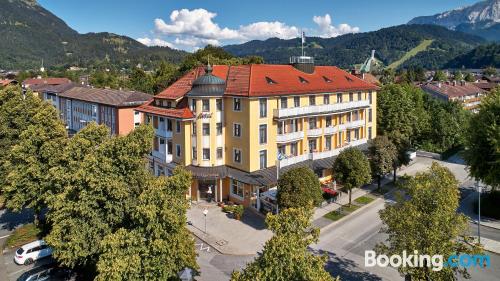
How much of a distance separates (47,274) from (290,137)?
26.6 meters

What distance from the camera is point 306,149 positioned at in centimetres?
4531

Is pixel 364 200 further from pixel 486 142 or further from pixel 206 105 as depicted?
pixel 206 105

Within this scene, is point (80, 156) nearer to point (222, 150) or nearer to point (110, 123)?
point (222, 150)

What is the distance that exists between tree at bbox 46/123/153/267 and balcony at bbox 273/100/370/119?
20780 mm

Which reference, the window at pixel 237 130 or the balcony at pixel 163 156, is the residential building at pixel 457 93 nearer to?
the window at pixel 237 130

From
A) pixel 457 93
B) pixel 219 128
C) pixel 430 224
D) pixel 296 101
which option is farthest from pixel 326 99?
pixel 457 93

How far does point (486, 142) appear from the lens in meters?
34.9

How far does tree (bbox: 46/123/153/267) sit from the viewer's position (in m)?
20.9

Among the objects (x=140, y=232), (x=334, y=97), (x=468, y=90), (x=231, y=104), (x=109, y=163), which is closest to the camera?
(x=140, y=232)

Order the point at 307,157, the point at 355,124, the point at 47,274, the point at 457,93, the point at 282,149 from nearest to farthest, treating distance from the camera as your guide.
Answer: the point at 47,274 → the point at 282,149 → the point at 307,157 → the point at 355,124 → the point at 457,93

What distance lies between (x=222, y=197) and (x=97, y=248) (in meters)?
20.6

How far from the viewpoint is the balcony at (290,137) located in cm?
4188

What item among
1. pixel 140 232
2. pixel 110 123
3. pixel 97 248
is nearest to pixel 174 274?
pixel 140 232

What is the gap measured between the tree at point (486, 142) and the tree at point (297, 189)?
15761mm
